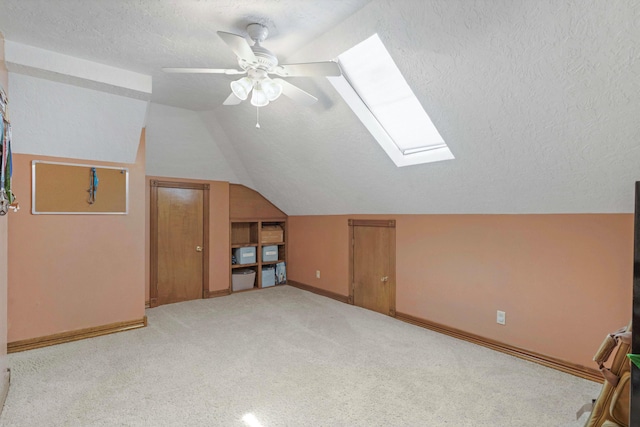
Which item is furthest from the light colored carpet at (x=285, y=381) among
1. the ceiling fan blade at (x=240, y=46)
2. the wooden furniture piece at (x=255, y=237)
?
the ceiling fan blade at (x=240, y=46)

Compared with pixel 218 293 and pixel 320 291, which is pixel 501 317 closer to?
pixel 320 291

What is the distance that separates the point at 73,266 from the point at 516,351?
13.6 ft

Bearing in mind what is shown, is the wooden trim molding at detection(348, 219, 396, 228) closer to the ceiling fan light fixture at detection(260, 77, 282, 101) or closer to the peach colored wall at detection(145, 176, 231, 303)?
the peach colored wall at detection(145, 176, 231, 303)

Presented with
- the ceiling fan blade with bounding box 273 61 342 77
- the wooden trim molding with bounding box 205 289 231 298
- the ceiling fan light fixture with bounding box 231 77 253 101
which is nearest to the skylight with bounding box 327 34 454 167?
the ceiling fan blade with bounding box 273 61 342 77

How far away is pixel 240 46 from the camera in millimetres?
1807

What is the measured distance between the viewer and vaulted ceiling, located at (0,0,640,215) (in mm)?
1714

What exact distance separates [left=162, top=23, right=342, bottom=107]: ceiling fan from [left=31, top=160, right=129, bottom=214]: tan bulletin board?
1964 mm

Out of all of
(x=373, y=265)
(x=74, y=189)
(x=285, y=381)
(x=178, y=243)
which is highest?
(x=74, y=189)

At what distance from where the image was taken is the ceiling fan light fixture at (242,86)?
217 centimetres

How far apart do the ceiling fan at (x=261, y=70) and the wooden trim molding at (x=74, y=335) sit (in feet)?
9.07

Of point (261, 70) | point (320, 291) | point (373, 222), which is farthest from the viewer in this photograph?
point (320, 291)

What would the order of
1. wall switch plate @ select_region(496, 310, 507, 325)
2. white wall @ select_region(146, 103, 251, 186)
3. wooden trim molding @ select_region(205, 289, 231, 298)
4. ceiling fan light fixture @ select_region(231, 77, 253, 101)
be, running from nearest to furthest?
ceiling fan light fixture @ select_region(231, 77, 253, 101) < wall switch plate @ select_region(496, 310, 507, 325) < white wall @ select_region(146, 103, 251, 186) < wooden trim molding @ select_region(205, 289, 231, 298)

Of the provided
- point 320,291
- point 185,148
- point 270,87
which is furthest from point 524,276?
point 185,148

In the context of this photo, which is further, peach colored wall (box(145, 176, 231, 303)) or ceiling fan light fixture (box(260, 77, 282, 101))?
peach colored wall (box(145, 176, 231, 303))
